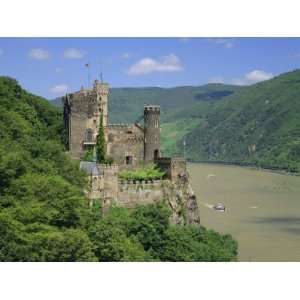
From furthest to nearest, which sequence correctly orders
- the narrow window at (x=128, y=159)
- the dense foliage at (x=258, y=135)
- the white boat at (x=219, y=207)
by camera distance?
the dense foliage at (x=258, y=135)
the white boat at (x=219, y=207)
the narrow window at (x=128, y=159)

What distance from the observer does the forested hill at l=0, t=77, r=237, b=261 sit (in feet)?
83.2

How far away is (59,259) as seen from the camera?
990 inches

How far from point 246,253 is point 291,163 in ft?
286

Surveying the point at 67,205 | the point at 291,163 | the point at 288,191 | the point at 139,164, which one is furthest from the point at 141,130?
the point at 291,163

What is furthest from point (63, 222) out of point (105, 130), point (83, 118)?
point (105, 130)

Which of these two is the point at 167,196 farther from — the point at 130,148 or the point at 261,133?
the point at 261,133

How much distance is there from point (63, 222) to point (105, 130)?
15.3m

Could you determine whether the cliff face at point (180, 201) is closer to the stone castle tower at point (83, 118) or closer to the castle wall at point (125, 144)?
the castle wall at point (125, 144)

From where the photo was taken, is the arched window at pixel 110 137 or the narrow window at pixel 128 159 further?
the narrow window at pixel 128 159

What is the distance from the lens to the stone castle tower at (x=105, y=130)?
43281mm

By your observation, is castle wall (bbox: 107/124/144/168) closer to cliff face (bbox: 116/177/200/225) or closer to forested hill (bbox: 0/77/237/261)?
cliff face (bbox: 116/177/200/225)

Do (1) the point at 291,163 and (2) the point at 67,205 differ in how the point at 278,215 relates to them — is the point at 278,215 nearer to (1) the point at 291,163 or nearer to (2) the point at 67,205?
(2) the point at 67,205

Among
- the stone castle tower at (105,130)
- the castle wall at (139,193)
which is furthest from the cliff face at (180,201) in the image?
the stone castle tower at (105,130)

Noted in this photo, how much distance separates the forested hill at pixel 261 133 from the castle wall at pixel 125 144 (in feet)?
284
